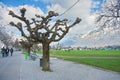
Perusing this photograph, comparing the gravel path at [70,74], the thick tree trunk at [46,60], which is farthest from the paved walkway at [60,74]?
the thick tree trunk at [46,60]

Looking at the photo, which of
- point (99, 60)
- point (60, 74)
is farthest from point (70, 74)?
point (99, 60)

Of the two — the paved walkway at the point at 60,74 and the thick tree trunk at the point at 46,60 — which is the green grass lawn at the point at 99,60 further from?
the thick tree trunk at the point at 46,60

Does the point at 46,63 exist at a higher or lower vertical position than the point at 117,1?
lower

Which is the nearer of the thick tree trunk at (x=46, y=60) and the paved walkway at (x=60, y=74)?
the paved walkway at (x=60, y=74)

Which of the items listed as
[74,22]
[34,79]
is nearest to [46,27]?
[74,22]

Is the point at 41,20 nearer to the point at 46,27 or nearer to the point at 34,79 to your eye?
the point at 46,27

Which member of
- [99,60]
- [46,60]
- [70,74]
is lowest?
[70,74]

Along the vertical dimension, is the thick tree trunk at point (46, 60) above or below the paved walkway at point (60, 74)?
above

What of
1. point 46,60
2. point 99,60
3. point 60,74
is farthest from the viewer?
point 99,60

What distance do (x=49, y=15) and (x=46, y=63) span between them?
16.1ft

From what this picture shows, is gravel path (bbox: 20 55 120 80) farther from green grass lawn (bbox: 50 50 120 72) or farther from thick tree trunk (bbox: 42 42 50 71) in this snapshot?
green grass lawn (bbox: 50 50 120 72)

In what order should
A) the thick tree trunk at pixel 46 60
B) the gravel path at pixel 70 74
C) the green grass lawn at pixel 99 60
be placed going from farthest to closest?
1. the green grass lawn at pixel 99 60
2. the thick tree trunk at pixel 46 60
3. the gravel path at pixel 70 74

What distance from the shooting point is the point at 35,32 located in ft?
86.6

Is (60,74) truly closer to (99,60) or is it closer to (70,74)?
(70,74)
